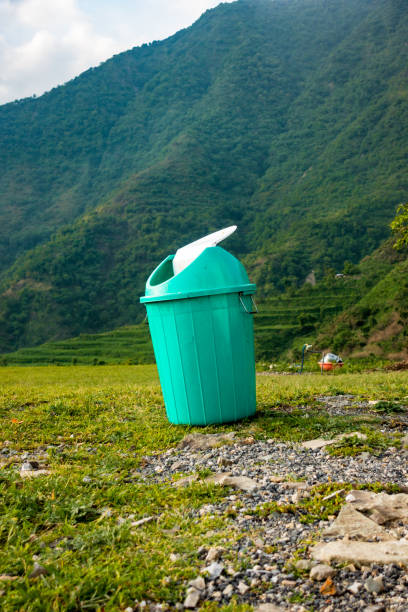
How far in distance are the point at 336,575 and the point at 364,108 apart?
74175mm

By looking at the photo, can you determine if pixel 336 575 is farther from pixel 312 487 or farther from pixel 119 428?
pixel 119 428

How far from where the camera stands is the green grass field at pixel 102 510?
2.10 meters

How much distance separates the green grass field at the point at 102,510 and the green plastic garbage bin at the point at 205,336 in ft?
0.87

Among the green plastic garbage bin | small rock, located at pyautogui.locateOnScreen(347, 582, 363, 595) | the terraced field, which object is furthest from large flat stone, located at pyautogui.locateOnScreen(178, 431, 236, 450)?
the terraced field

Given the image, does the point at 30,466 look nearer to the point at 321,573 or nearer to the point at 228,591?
the point at 228,591

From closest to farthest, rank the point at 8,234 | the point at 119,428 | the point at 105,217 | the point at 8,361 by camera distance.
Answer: the point at 119,428 < the point at 8,361 < the point at 105,217 < the point at 8,234

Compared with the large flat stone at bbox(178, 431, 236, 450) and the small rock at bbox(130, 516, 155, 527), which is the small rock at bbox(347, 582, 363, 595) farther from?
the large flat stone at bbox(178, 431, 236, 450)

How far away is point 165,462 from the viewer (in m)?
3.85

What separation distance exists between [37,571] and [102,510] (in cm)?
72

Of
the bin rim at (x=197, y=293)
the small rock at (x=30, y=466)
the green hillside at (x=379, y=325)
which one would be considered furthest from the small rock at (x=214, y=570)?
the green hillside at (x=379, y=325)

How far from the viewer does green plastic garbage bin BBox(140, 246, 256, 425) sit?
4.61 m

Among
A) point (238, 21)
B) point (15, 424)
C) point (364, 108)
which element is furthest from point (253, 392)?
point (238, 21)

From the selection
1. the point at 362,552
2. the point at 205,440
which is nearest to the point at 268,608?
the point at 362,552

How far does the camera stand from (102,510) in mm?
2895
